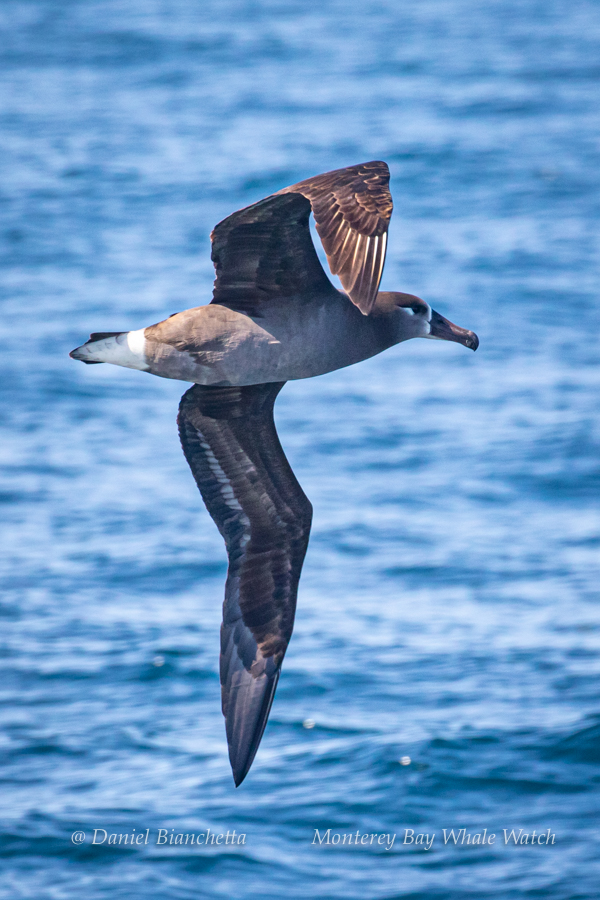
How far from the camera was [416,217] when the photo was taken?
3494 cm

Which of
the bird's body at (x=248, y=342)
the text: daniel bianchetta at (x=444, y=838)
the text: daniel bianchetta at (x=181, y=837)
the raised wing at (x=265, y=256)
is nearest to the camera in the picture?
the raised wing at (x=265, y=256)

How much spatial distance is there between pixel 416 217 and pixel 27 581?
54.8ft

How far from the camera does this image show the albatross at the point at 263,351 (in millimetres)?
6988

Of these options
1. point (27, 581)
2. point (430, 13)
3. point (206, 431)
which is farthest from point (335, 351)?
point (430, 13)

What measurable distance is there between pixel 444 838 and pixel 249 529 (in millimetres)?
7559

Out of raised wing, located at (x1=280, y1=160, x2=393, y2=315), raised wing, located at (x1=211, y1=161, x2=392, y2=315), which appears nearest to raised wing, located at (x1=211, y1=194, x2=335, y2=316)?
raised wing, located at (x1=211, y1=161, x2=392, y2=315)

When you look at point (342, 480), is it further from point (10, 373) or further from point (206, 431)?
point (206, 431)

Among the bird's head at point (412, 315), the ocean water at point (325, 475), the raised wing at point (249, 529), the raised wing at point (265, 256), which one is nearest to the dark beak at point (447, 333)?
the bird's head at point (412, 315)

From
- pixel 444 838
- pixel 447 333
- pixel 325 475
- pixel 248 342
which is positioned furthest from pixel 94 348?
pixel 325 475

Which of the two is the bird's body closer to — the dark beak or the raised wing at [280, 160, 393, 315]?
the dark beak

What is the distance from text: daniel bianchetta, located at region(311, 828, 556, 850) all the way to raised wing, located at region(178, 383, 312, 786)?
6563mm

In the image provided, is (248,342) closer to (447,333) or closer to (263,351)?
(263,351)

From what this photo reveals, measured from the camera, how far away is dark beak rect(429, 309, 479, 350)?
8.58 m

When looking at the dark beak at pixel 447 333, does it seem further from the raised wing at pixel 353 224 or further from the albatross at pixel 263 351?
the raised wing at pixel 353 224
